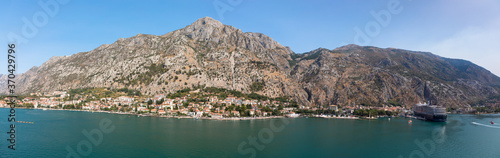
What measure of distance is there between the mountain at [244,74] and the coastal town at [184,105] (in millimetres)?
8567

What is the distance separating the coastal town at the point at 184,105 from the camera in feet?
242

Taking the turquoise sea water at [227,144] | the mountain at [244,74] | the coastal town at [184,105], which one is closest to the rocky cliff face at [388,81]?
the mountain at [244,74]

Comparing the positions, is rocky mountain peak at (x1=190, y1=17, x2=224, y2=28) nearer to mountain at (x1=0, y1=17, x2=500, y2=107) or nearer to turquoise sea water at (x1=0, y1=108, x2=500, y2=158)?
mountain at (x1=0, y1=17, x2=500, y2=107)

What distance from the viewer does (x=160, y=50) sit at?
127 meters

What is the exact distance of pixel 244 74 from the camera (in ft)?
381

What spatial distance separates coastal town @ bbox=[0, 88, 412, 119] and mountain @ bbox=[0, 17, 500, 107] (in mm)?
8567

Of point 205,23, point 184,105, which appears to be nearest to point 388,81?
point 184,105

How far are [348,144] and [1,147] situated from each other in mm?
47929

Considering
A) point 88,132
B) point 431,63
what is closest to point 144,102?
point 88,132

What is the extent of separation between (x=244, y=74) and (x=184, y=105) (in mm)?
42692

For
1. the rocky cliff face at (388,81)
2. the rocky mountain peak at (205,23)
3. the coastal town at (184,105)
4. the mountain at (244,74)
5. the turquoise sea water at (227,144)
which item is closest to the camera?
the turquoise sea water at (227,144)

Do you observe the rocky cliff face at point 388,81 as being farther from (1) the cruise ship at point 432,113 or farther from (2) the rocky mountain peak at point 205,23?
(2) the rocky mountain peak at point 205,23

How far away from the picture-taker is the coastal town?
242 ft

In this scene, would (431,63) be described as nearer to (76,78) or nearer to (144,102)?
(144,102)
